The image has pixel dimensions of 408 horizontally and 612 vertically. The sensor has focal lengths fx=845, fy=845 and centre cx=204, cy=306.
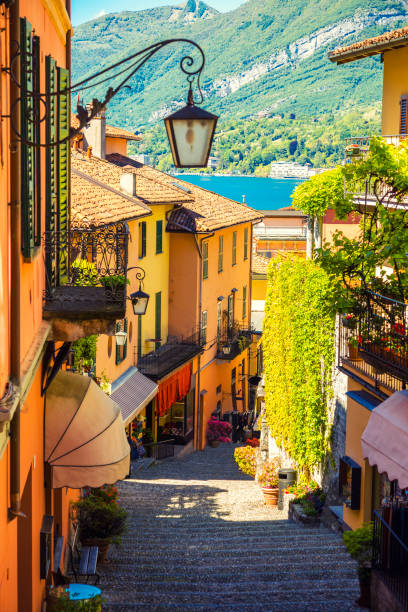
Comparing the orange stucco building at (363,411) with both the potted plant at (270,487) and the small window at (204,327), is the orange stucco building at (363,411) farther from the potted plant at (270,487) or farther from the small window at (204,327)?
the small window at (204,327)

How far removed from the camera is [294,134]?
112750 mm

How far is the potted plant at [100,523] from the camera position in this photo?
44.2 ft

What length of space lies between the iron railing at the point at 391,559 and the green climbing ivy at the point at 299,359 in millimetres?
5765

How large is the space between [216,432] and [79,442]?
83.9 ft

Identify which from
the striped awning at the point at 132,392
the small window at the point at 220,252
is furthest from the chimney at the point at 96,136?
the striped awning at the point at 132,392

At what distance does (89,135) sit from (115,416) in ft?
72.3

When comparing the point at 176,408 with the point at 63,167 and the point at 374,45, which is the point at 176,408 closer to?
the point at 374,45

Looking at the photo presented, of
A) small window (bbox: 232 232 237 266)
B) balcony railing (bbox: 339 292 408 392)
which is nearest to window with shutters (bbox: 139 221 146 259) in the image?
small window (bbox: 232 232 237 266)

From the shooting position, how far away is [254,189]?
86625 mm

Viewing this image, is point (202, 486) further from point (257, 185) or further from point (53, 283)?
→ point (257, 185)

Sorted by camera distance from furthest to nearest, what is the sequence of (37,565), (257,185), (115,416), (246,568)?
(257,185), (246,568), (115,416), (37,565)

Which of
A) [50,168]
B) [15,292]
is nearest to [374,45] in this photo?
[50,168]

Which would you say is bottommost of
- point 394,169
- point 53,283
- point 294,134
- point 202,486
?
point 202,486

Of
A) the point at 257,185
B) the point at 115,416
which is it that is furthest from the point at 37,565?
the point at 257,185
